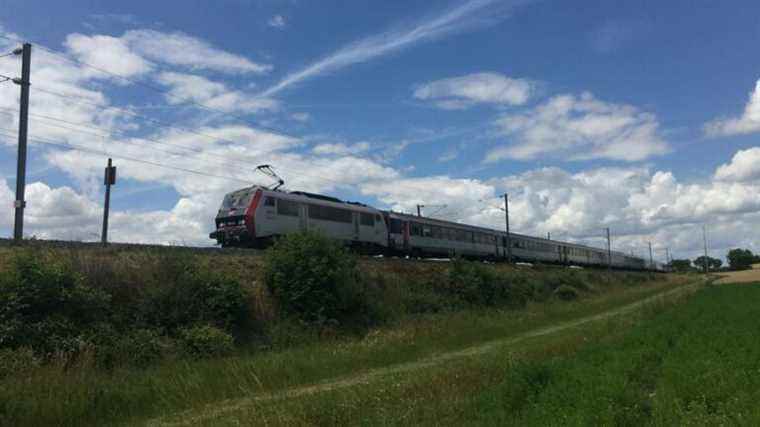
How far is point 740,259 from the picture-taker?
173625 mm

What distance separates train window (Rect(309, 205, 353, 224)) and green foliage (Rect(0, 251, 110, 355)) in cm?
1471

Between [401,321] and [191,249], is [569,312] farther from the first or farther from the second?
[191,249]

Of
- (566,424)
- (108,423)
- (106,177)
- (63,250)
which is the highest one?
(106,177)

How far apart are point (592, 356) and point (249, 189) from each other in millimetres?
18274

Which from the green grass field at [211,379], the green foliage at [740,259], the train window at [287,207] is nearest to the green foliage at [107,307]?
the green grass field at [211,379]

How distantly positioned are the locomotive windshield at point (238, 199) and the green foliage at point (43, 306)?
10697 mm

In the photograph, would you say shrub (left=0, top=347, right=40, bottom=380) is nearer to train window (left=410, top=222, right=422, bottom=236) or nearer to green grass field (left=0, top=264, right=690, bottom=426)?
green grass field (left=0, top=264, right=690, bottom=426)

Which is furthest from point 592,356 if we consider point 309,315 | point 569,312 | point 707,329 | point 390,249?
point 390,249

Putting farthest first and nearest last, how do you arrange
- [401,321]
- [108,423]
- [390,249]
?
[390,249] < [401,321] < [108,423]

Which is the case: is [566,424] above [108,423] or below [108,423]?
above

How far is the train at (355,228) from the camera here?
27797mm

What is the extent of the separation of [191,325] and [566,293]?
122 ft

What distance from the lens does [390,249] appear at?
39906 millimetres

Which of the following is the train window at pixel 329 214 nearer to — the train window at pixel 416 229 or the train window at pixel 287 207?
the train window at pixel 287 207
